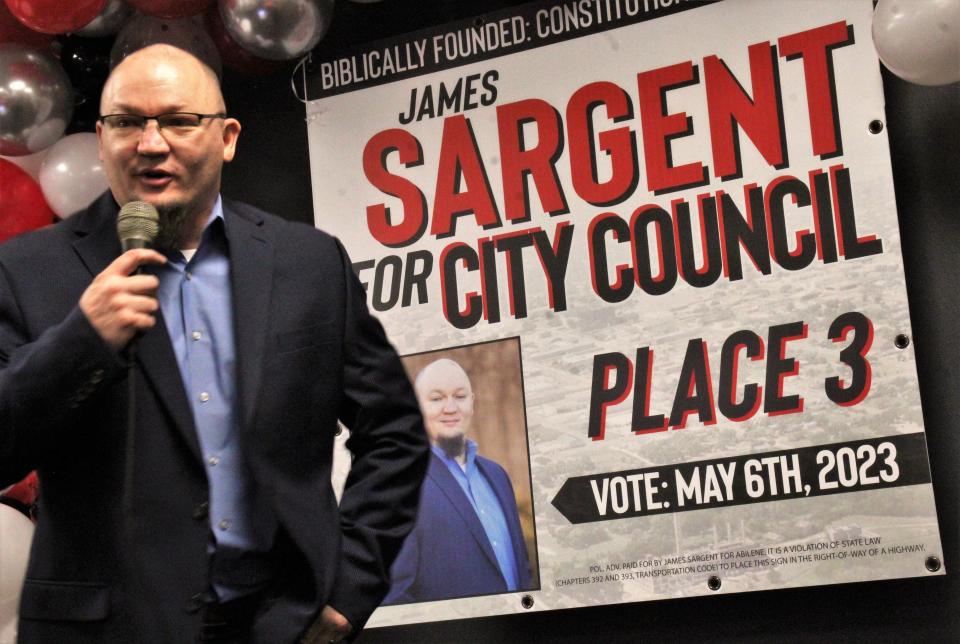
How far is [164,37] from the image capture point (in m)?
3.28

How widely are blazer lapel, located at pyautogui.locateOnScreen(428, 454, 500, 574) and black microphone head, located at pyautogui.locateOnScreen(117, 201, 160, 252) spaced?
1.85 meters

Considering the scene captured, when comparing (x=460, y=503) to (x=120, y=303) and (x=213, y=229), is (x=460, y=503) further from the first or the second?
(x=120, y=303)

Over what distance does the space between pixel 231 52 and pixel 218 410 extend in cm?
213

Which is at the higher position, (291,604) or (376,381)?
(376,381)

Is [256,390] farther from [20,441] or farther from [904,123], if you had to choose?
[904,123]

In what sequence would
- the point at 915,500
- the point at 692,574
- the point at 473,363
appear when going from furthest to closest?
the point at 473,363 < the point at 692,574 < the point at 915,500


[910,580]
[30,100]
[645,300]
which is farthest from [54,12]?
[910,580]

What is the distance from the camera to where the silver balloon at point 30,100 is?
129 inches

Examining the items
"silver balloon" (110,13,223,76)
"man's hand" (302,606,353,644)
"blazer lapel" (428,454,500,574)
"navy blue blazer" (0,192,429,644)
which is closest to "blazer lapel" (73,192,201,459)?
"navy blue blazer" (0,192,429,644)

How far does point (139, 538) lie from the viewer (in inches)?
61.1

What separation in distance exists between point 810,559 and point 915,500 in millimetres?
285

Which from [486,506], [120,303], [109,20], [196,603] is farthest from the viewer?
[109,20]

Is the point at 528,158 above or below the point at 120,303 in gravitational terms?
above

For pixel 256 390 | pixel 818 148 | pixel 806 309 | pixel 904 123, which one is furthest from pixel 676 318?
pixel 256 390
